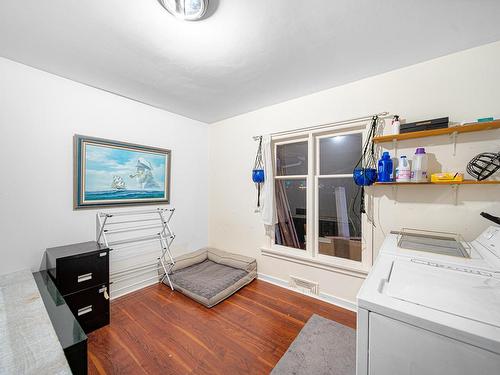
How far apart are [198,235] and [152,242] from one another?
0.81 m

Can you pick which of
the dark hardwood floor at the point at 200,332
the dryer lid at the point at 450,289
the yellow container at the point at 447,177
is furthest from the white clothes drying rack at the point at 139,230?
the yellow container at the point at 447,177

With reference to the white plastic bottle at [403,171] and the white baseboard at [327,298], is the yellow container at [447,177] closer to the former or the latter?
the white plastic bottle at [403,171]

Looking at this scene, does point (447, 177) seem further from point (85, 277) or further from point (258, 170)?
point (85, 277)

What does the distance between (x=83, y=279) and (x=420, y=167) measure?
3247 mm

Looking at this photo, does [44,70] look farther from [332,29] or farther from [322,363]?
[322,363]

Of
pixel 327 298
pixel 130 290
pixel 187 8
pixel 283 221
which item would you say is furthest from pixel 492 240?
pixel 130 290

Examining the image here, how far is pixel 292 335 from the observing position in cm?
187

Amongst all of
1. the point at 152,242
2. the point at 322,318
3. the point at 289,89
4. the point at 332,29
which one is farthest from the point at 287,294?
the point at 332,29

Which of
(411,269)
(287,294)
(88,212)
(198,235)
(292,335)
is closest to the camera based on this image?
(411,269)

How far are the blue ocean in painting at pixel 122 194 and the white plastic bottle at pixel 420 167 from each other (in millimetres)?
3009

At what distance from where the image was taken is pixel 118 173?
249cm

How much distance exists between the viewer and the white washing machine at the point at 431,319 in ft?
2.28

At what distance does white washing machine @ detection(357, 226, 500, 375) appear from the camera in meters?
0.69

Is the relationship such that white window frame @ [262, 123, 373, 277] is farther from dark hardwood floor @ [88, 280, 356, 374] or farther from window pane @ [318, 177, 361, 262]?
dark hardwood floor @ [88, 280, 356, 374]
